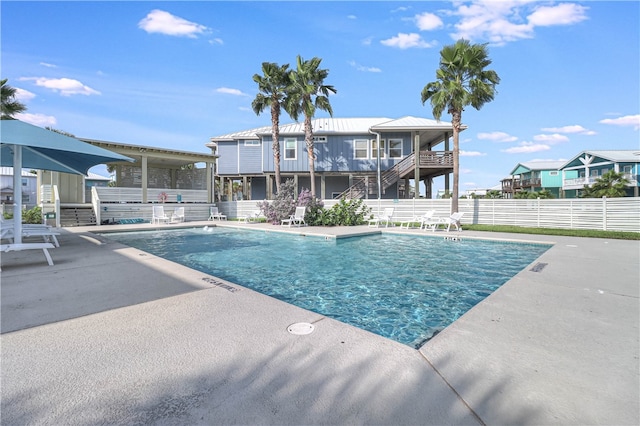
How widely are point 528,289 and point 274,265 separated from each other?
4.95 metres

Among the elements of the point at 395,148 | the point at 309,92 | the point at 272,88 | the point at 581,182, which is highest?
the point at 272,88

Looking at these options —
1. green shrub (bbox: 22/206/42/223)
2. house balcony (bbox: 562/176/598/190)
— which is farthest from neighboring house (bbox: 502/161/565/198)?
green shrub (bbox: 22/206/42/223)

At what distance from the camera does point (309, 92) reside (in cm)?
1761

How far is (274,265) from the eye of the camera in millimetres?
7125

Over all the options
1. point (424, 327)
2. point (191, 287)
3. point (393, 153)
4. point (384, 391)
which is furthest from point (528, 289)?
point (393, 153)

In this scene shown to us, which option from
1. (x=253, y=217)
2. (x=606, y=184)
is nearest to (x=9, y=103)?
(x=253, y=217)

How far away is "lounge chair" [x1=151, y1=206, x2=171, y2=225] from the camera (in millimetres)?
17500

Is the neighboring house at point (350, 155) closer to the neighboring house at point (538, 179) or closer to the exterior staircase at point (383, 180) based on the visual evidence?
the exterior staircase at point (383, 180)

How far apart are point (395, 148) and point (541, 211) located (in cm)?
1061

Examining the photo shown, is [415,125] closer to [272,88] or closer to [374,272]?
[272,88]

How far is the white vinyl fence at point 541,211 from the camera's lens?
39.2 ft

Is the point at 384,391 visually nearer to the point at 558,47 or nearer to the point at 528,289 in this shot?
the point at 528,289

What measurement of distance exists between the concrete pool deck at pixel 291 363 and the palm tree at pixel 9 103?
60.7 ft

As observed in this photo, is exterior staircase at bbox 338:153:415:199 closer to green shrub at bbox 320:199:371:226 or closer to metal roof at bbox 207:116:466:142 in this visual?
metal roof at bbox 207:116:466:142
